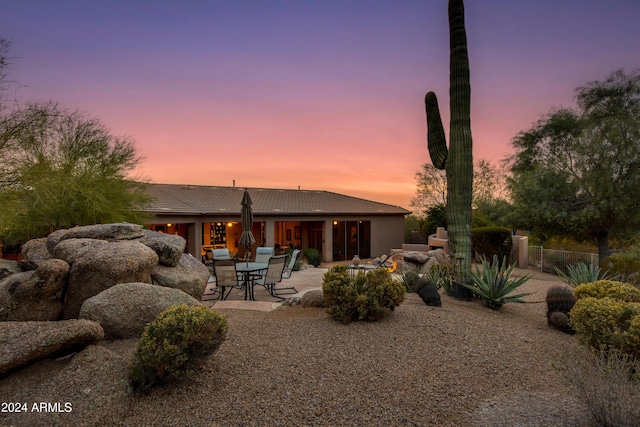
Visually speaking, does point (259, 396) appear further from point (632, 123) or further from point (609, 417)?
point (632, 123)

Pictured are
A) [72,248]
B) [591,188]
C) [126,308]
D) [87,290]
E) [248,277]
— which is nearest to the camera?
[126,308]

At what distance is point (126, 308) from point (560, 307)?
21.2 feet

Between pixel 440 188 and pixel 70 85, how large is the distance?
931 inches

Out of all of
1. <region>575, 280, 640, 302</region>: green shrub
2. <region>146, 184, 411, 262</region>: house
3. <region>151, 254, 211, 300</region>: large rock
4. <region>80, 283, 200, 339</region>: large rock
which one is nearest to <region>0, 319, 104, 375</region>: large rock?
<region>80, 283, 200, 339</region>: large rock

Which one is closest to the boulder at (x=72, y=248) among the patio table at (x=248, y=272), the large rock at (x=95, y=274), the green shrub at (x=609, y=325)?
the large rock at (x=95, y=274)

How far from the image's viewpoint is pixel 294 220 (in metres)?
17.8

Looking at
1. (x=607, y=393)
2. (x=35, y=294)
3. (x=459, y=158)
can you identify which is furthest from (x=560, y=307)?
(x=35, y=294)

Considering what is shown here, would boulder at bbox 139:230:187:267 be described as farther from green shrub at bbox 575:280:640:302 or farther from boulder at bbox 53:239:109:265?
green shrub at bbox 575:280:640:302

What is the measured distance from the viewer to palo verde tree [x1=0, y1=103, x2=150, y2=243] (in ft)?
26.6

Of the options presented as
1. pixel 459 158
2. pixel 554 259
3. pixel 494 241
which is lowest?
pixel 554 259

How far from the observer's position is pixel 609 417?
7.73ft

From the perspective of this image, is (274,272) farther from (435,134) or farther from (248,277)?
(435,134)

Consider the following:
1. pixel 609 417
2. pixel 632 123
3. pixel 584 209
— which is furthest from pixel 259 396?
pixel 632 123

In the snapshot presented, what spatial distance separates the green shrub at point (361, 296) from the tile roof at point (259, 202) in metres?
11.0
